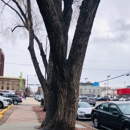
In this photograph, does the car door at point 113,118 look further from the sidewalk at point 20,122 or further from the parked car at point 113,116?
the sidewalk at point 20,122

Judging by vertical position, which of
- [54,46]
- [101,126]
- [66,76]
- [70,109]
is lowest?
[101,126]

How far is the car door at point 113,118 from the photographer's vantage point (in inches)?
431

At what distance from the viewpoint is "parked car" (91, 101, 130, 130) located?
10.6 metres

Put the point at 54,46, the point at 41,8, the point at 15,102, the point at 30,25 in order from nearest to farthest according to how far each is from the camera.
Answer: the point at 41,8, the point at 54,46, the point at 30,25, the point at 15,102

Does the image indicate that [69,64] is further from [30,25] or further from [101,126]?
[30,25]

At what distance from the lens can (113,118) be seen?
37.4 ft

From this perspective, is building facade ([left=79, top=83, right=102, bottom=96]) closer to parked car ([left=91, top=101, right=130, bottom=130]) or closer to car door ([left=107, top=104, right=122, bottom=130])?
parked car ([left=91, top=101, right=130, bottom=130])

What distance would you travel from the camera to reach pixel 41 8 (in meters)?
7.34

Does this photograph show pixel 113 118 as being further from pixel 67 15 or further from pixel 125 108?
pixel 67 15

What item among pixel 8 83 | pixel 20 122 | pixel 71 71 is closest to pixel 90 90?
pixel 8 83

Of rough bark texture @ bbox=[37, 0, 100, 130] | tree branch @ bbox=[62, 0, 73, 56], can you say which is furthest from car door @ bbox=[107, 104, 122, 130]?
tree branch @ bbox=[62, 0, 73, 56]

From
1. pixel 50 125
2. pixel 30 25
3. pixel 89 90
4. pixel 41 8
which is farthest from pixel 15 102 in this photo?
pixel 89 90

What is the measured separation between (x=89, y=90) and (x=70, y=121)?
12891 cm

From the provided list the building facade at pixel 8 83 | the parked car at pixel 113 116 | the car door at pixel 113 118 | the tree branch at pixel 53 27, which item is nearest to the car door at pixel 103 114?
the parked car at pixel 113 116
